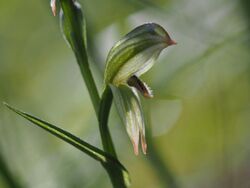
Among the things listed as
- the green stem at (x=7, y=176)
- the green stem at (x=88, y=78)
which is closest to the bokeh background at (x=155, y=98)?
the green stem at (x=7, y=176)

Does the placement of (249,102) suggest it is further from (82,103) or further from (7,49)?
(7,49)

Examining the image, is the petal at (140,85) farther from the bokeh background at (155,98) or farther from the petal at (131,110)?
the bokeh background at (155,98)

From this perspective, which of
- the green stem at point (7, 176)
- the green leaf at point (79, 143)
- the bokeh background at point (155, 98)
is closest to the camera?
the green leaf at point (79, 143)

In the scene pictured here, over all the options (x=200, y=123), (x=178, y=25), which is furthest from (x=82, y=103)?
(x=178, y=25)

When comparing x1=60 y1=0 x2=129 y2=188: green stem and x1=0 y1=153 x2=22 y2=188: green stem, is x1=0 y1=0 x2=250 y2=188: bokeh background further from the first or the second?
x1=60 y1=0 x2=129 y2=188: green stem

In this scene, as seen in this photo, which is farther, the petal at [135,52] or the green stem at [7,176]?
the green stem at [7,176]

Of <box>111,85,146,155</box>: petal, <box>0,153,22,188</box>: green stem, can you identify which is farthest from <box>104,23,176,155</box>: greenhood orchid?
<box>0,153,22,188</box>: green stem
